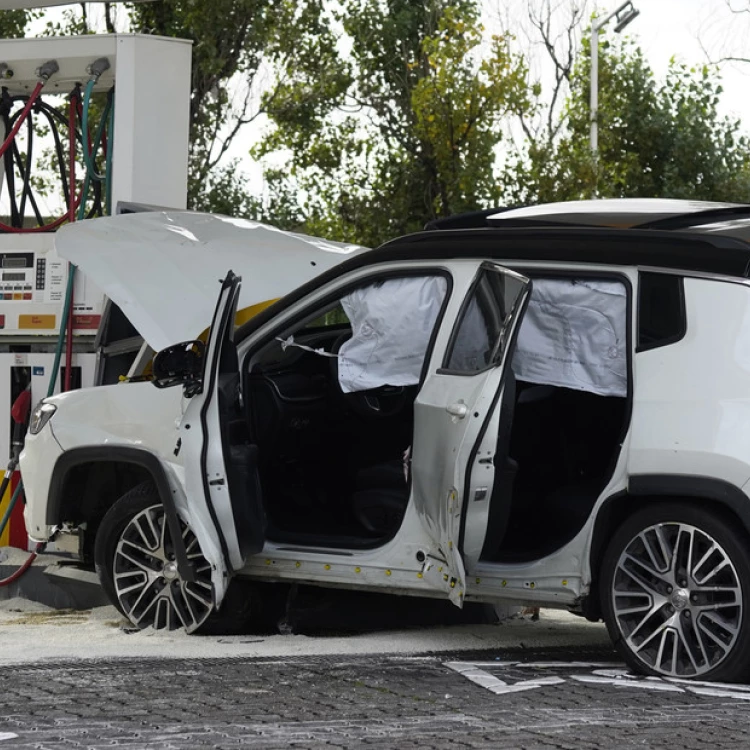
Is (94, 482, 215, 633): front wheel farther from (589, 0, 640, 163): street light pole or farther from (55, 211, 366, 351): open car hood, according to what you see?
(589, 0, 640, 163): street light pole

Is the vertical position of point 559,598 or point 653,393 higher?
point 653,393

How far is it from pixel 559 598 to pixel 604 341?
1124mm

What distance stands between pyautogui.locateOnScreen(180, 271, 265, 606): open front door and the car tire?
1661 mm

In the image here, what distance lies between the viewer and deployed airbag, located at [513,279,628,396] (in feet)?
20.7

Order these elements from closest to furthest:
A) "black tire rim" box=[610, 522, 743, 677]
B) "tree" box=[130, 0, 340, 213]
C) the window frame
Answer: "black tire rim" box=[610, 522, 743, 677] → the window frame → "tree" box=[130, 0, 340, 213]

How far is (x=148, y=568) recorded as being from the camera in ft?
23.4

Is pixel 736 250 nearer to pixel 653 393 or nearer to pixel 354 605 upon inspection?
pixel 653 393

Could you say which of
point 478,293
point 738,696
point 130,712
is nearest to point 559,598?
point 738,696

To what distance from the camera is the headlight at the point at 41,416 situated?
24.7 ft

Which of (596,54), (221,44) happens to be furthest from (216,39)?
(596,54)

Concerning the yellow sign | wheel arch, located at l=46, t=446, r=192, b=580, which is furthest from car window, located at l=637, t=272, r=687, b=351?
the yellow sign

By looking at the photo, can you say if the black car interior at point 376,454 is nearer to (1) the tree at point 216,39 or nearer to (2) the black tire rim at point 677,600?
(2) the black tire rim at point 677,600

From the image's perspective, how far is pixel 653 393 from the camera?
595 centimetres

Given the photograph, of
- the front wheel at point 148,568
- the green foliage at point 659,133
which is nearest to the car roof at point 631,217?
the front wheel at point 148,568
